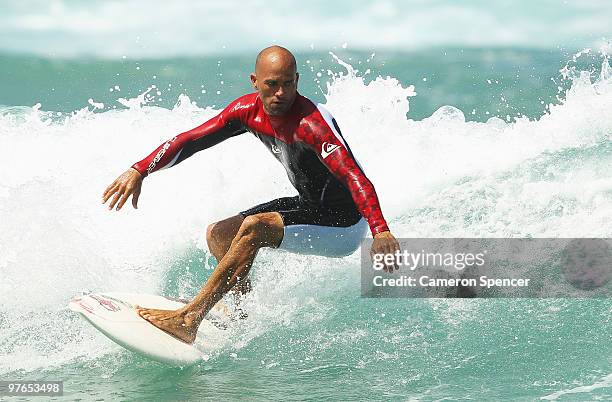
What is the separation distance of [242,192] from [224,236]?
11.3 ft

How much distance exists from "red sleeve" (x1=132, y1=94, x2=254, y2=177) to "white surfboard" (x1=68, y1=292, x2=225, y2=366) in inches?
31.4

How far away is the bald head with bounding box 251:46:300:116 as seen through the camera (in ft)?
14.4

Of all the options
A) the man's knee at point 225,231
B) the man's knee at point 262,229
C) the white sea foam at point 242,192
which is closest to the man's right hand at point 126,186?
the man's knee at point 225,231

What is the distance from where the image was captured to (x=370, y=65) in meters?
20.0

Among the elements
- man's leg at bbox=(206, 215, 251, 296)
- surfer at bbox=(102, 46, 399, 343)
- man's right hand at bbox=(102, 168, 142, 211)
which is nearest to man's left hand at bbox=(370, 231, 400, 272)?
surfer at bbox=(102, 46, 399, 343)

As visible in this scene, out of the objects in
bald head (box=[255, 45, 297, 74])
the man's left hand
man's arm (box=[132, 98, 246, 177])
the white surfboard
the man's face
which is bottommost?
the white surfboard

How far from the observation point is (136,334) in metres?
4.76

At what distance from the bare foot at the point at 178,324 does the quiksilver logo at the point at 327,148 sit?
1.13 meters

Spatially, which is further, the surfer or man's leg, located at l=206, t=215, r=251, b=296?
man's leg, located at l=206, t=215, r=251, b=296

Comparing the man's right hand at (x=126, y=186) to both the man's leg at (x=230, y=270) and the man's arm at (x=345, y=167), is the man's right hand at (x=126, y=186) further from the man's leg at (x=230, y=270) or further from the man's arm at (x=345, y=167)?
the man's arm at (x=345, y=167)

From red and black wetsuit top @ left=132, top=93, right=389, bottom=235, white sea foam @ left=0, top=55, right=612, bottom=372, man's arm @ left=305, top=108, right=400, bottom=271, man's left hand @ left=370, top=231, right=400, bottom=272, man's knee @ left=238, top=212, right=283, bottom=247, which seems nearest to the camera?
man's left hand @ left=370, top=231, right=400, bottom=272

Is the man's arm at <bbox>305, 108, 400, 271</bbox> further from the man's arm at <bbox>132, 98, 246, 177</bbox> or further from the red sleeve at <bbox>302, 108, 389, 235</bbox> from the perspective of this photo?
the man's arm at <bbox>132, 98, 246, 177</bbox>

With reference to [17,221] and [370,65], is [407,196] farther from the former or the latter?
[370,65]

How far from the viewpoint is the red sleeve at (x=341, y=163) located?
4414 millimetres
